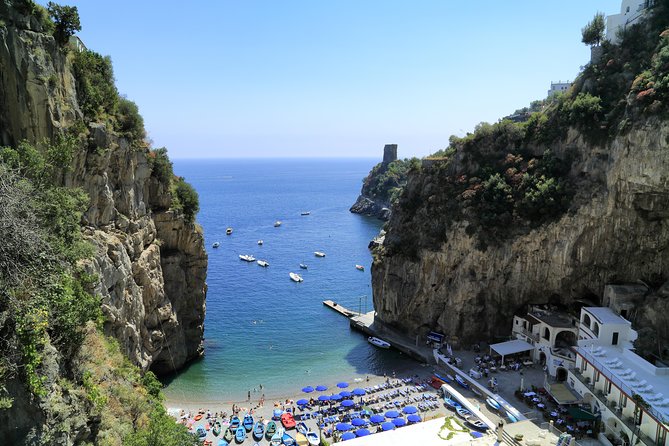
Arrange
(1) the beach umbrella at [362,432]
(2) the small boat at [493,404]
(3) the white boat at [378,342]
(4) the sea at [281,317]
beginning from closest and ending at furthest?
(1) the beach umbrella at [362,432] < (2) the small boat at [493,404] < (4) the sea at [281,317] < (3) the white boat at [378,342]

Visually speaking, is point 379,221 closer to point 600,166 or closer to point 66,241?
point 600,166

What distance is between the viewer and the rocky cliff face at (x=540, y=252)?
33.6m

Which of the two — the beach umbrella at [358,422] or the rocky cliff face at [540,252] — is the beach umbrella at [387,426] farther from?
the rocky cliff face at [540,252]

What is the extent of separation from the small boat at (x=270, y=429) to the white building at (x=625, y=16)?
43641 millimetres

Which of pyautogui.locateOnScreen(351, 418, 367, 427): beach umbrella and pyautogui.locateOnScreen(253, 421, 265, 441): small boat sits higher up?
pyautogui.locateOnScreen(351, 418, 367, 427): beach umbrella

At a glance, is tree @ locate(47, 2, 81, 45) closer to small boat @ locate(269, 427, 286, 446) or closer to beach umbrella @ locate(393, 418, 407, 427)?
small boat @ locate(269, 427, 286, 446)

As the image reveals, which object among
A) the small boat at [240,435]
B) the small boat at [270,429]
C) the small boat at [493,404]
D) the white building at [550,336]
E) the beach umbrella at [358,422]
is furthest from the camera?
the white building at [550,336]

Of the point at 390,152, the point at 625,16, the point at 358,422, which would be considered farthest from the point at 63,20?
the point at 390,152

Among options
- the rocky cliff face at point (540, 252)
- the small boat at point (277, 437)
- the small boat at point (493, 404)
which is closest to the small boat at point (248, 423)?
the small boat at point (277, 437)

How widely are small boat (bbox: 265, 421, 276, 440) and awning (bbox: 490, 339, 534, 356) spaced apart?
18772 millimetres

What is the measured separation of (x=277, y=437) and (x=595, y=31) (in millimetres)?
45966

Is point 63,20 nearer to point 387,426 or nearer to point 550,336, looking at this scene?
point 387,426

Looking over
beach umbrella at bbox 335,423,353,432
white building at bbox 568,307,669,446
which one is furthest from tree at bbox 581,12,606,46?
beach umbrella at bbox 335,423,353,432

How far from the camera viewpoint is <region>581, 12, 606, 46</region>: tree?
4446 centimetres
